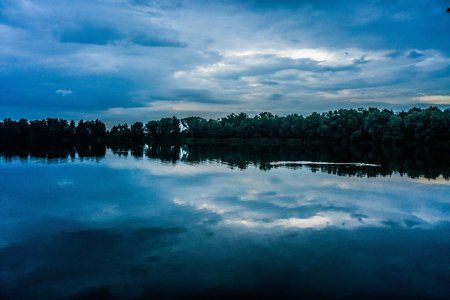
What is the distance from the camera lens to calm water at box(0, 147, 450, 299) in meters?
12.0

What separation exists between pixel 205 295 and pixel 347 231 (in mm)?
10026

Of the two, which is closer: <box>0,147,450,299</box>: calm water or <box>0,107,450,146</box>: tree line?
<box>0,147,450,299</box>: calm water

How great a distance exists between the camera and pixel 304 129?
14838 centimetres

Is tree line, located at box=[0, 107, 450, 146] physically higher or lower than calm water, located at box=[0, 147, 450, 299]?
higher

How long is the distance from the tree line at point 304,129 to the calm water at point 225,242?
91.0 meters

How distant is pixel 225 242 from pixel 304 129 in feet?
448

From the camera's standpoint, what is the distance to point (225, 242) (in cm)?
1655

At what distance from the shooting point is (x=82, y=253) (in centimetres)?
1521

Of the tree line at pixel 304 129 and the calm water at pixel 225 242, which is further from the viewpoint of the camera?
the tree line at pixel 304 129

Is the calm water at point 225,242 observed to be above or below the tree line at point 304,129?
below

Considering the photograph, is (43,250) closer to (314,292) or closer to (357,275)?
(314,292)

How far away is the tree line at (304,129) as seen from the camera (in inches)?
4400

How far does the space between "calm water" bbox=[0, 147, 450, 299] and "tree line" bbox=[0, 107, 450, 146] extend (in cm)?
9097

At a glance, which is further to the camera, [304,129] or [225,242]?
[304,129]
